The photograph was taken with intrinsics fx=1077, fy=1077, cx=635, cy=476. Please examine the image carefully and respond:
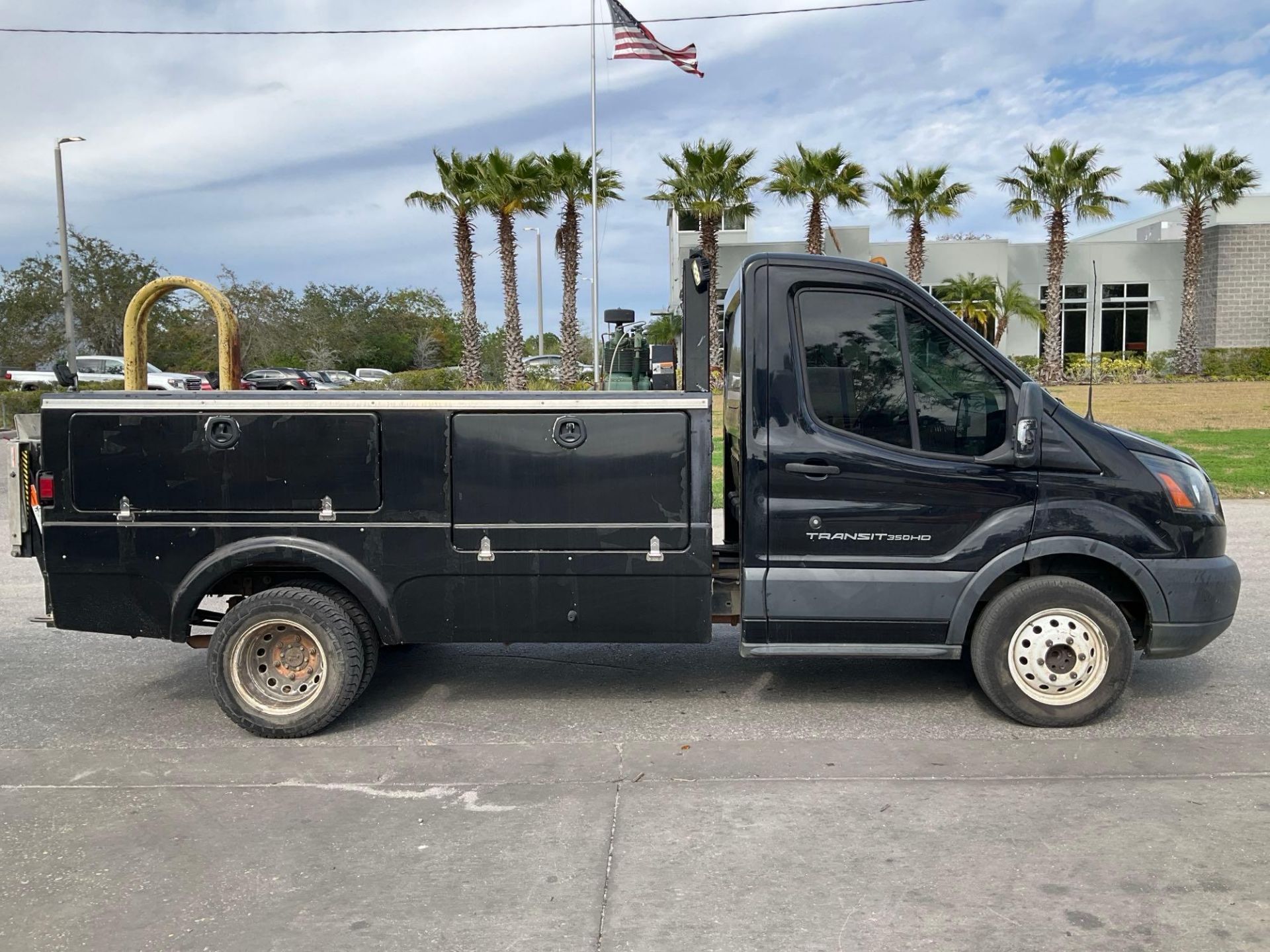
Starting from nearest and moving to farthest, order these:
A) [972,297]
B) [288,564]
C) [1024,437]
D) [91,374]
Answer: [1024,437]
[288,564]
[972,297]
[91,374]

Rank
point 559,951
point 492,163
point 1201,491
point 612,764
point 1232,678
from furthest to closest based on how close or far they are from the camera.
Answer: point 492,163, point 1232,678, point 1201,491, point 612,764, point 559,951

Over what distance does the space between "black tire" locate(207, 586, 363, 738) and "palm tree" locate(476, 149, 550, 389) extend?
2765 cm

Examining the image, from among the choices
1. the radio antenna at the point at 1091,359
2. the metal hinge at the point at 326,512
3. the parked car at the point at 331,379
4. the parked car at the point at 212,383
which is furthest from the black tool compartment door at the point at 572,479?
the parked car at the point at 331,379

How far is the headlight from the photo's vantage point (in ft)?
16.4

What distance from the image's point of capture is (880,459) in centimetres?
501

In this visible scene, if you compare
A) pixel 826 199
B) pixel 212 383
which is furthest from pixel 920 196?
pixel 212 383

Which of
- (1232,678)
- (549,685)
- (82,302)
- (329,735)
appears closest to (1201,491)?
(1232,678)

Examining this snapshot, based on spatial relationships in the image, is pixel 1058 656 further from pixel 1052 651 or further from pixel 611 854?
pixel 611 854

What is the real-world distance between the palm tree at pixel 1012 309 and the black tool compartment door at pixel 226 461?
35.0 m

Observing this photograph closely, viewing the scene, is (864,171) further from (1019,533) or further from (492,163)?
(1019,533)

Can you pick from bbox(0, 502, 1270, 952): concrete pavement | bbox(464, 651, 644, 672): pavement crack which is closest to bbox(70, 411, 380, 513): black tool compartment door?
bbox(0, 502, 1270, 952): concrete pavement

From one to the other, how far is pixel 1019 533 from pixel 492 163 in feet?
95.8

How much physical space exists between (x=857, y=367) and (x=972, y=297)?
34751 mm

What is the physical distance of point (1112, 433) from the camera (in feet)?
16.6
